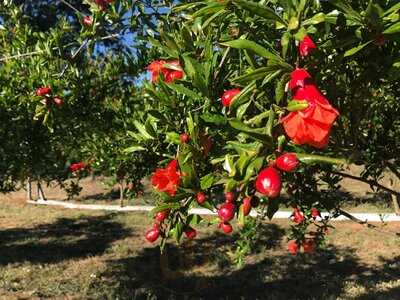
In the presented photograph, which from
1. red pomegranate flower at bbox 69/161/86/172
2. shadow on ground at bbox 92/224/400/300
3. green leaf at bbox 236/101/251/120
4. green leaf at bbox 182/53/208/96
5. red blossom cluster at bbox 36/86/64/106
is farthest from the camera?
shadow on ground at bbox 92/224/400/300

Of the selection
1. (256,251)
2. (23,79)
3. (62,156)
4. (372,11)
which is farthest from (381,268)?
(372,11)

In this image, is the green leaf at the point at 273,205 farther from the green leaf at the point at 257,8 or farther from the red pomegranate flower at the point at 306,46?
the green leaf at the point at 257,8

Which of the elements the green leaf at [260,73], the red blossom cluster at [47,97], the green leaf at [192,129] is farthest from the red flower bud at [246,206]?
the red blossom cluster at [47,97]

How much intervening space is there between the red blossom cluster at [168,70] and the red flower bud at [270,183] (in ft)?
2.48

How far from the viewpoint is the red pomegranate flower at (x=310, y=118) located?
1258 millimetres

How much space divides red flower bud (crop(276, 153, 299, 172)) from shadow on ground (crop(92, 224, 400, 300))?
757cm

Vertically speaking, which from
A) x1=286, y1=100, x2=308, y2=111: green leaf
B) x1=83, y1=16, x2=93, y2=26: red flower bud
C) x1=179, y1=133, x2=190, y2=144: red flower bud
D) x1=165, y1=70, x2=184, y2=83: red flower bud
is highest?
x1=83, y1=16, x2=93, y2=26: red flower bud

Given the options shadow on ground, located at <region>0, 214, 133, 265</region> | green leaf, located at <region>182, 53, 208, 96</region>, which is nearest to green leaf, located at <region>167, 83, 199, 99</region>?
green leaf, located at <region>182, 53, 208, 96</region>

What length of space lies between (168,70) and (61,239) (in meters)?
12.9

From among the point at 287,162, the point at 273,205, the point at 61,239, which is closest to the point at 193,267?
the point at 61,239

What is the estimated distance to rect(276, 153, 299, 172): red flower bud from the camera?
1434 millimetres

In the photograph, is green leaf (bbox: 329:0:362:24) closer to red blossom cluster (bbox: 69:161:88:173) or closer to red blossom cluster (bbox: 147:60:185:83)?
red blossom cluster (bbox: 147:60:185:83)

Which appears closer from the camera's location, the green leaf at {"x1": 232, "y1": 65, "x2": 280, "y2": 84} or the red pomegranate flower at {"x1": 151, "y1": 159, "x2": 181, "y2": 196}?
the green leaf at {"x1": 232, "y1": 65, "x2": 280, "y2": 84}

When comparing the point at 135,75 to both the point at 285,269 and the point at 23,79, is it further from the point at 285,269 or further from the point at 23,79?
the point at 285,269
